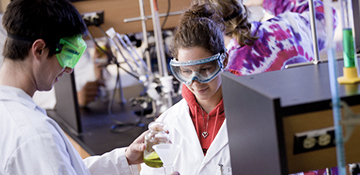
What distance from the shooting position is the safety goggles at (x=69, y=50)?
1413mm

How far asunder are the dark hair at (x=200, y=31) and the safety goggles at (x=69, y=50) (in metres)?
0.46

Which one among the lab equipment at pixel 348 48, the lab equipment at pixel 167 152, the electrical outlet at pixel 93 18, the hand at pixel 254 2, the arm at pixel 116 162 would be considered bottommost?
the arm at pixel 116 162

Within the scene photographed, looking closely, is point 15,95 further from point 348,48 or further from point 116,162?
A: point 348,48

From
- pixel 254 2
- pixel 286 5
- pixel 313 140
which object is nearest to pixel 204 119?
pixel 313 140

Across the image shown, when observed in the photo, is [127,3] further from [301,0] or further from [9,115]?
[9,115]

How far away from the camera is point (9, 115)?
1246mm

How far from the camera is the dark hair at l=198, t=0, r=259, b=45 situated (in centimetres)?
202

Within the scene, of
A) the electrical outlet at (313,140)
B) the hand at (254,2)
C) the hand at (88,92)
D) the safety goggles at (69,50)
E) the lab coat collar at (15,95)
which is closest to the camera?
the electrical outlet at (313,140)

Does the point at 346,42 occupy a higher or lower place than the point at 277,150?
higher

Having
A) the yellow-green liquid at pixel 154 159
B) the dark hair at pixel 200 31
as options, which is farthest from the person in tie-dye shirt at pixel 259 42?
the yellow-green liquid at pixel 154 159

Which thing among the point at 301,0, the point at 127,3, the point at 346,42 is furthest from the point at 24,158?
the point at 127,3

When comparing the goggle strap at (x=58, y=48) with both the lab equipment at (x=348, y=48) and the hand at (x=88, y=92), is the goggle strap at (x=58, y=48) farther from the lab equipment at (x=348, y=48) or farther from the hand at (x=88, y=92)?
the hand at (x=88, y=92)

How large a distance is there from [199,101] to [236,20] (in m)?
0.55

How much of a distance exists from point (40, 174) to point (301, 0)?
1909 mm
